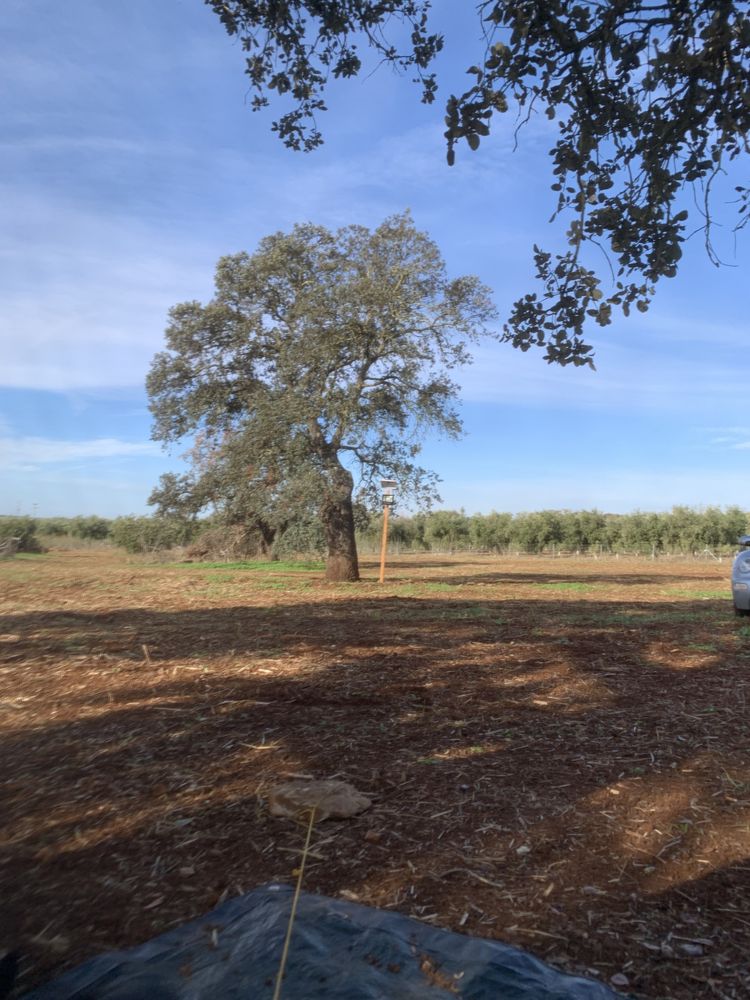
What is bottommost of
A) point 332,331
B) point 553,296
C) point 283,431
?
point 553,296

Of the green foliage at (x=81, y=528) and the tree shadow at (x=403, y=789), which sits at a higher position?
the green foliage at (x=81, y=528)

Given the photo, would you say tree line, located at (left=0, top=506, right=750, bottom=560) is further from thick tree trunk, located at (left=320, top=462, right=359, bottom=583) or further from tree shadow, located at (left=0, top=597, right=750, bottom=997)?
tree shadow, located at (left=0, top=597, right=750, bottom=997)

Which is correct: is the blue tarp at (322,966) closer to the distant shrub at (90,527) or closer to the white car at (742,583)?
the white car at (742,583)

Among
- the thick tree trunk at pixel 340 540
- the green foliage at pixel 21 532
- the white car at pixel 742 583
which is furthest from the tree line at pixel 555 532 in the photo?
the white car at pixel 742 583

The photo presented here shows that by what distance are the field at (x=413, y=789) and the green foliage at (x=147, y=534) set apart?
16004mm

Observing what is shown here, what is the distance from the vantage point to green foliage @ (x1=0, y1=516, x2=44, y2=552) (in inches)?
1421

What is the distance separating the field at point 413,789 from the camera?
231 cm

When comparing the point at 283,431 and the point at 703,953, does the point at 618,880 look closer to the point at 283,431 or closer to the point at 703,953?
the point at 703,953

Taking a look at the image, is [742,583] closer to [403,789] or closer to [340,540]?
[403,789]

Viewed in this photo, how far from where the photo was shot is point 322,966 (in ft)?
6.37

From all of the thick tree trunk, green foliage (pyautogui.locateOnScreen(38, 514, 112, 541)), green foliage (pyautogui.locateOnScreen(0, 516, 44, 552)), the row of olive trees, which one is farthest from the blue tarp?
green foliage (pyautogui.locateOnScreen(38, 514, 112, 541))

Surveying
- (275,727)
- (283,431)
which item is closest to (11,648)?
(275,727)

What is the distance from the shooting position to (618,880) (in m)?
2.53

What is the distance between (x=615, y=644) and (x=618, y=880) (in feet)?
16.7
